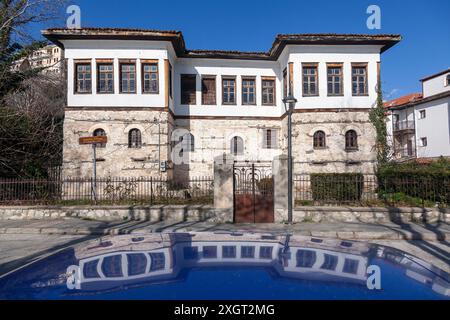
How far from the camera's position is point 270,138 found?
757 inches

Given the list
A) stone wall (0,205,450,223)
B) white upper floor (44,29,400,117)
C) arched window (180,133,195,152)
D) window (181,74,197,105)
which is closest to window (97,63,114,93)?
white upper floor (44,29,400,117)

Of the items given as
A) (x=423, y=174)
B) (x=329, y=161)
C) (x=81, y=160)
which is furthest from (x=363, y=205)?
(x=81, y=160)

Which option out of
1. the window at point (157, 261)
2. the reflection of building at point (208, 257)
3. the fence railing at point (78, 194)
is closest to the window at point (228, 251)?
the reflection of building at point (208, 257)

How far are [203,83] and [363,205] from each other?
12624mm

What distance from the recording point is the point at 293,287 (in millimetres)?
1989

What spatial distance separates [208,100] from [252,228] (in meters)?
11.7

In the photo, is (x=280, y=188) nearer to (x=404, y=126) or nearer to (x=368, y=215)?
(x=368, y=215)

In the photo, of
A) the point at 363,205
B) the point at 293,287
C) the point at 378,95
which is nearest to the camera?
the point at 293,287

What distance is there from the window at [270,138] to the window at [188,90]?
526cm

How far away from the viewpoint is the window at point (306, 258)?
2455 mm

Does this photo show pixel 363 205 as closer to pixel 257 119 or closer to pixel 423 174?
pixel 423 174

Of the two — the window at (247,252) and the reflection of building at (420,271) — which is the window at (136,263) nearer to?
the window at (247,252)

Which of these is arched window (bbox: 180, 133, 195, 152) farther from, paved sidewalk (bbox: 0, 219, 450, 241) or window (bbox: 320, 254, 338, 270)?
window (bbox: 320, 254, 338, 270)

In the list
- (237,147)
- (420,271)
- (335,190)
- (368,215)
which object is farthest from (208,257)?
(237,147)
